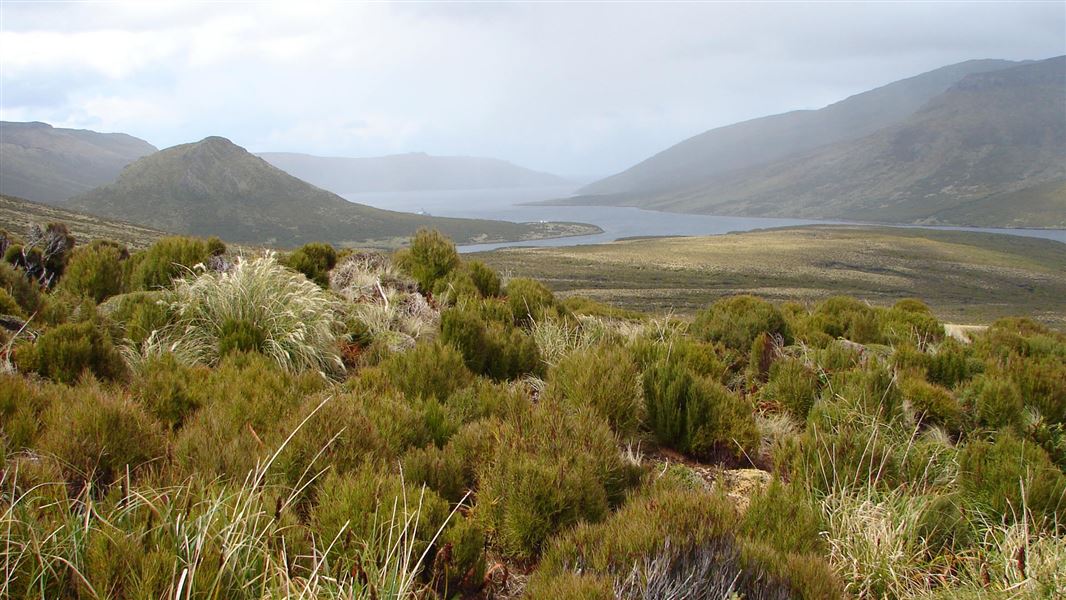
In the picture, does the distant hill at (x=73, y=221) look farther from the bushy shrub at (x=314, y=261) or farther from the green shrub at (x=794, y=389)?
the green shrub at (x=794, y=389)

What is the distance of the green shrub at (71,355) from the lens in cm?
404

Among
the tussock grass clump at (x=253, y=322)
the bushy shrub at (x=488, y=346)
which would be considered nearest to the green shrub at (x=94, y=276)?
the tussock grass clump at (x=253, y=322)

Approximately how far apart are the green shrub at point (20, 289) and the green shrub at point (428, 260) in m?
4.56

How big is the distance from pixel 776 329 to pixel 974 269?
312 feet

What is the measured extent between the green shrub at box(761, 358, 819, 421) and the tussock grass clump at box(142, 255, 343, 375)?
4044 millimetres

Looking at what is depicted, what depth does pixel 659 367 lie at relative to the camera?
4539 millimetres

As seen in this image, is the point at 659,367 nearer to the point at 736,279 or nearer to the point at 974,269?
the point at 736,279

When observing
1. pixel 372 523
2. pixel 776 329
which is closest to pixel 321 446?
pixel 372 523

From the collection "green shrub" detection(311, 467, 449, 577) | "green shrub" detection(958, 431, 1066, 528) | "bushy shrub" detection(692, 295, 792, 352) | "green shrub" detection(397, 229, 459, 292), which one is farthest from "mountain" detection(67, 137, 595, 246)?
"green shrub" detection(311, 467, 449, 577)

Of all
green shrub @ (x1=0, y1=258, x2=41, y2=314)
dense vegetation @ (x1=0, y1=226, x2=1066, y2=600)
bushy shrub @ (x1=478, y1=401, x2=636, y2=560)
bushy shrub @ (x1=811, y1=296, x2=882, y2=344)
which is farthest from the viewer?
bushy shrub @ (x1=811, y1=296, x2=882, y2=344)

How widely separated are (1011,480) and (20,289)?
27.6 feet

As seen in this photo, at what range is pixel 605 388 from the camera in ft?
13.3

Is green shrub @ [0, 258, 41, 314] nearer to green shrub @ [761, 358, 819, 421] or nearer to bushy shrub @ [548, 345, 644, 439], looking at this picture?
bushy shrub @ [548, 345, 644, 439]

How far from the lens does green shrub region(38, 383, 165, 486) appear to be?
2.59 m
